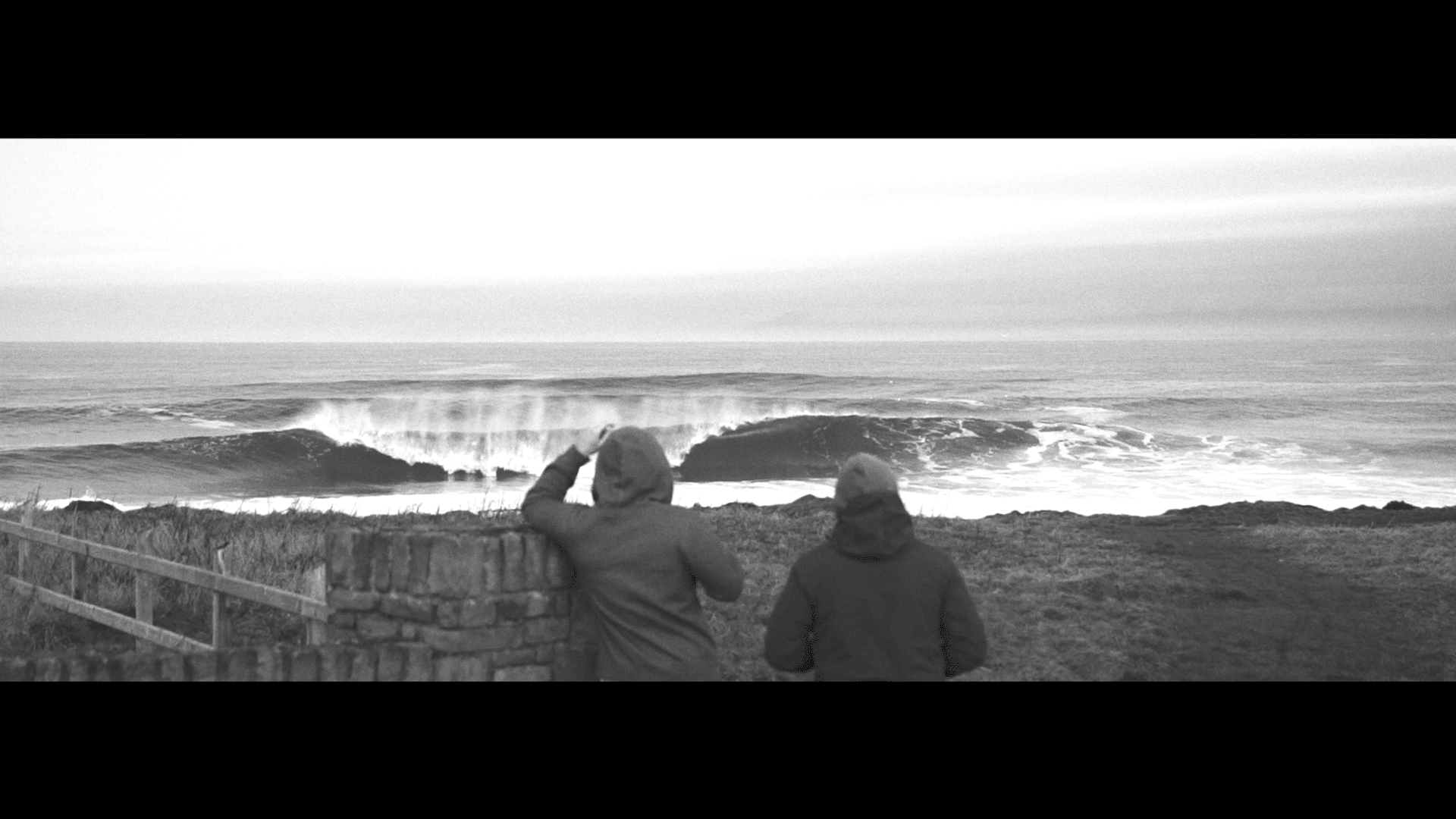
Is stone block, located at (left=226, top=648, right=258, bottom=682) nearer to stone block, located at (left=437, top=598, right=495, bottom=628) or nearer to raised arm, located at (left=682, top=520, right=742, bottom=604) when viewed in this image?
stone block, located at (left=437, top=598, right=495, bottom=628)

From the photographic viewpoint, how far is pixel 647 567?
4.30 m

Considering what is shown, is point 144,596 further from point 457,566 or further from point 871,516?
point 871,516

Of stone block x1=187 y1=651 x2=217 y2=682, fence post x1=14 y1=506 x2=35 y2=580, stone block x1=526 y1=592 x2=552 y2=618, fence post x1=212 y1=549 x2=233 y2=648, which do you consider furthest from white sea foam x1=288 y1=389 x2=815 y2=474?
Answer: stone block x1=187 y1=651 x2=217 y2=682

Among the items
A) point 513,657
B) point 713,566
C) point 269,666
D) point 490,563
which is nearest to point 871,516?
point 713,566

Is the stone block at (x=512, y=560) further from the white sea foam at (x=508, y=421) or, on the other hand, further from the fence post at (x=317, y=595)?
the white sea foam at (x=508, y=421)

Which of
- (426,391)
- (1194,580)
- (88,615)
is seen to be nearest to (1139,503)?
(1194,580)

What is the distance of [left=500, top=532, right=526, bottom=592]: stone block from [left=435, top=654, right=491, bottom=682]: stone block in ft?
1.00

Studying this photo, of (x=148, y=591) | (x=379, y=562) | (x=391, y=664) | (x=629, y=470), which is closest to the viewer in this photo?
(x=629, y=470)

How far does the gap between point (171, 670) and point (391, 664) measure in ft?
2.59

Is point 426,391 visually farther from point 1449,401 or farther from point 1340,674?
point 1340,674

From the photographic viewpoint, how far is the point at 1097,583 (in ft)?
29.6

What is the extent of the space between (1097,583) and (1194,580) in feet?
2.83

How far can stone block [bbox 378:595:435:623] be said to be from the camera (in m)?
4.80
